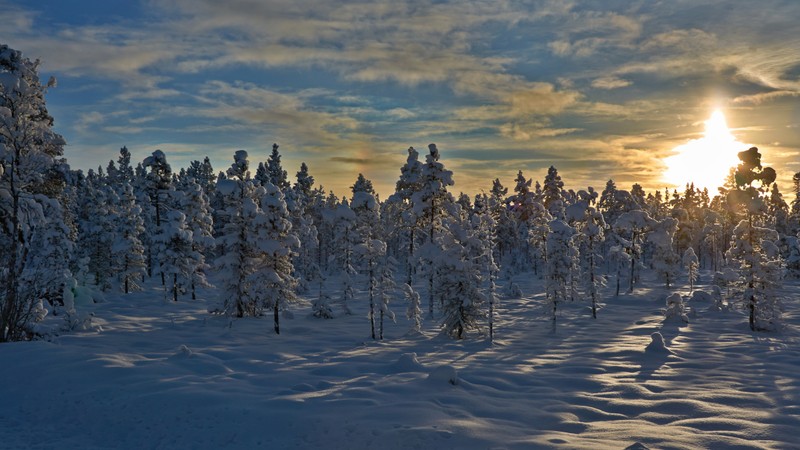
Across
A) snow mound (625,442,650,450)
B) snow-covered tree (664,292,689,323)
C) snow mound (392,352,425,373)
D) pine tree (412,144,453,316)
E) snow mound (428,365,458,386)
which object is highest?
pine tree (412,144,453,316)

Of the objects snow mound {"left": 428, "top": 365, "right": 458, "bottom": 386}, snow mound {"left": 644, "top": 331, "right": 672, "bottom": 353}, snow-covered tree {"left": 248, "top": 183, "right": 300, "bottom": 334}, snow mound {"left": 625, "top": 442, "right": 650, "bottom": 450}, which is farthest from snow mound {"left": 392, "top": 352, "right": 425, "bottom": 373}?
snow mound {"left": 644, "top": 331, "right": 672, "bottom": 353}

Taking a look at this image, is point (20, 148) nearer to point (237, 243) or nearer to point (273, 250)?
point (273, 250)

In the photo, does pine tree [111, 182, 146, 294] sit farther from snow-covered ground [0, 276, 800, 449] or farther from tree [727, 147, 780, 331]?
tree [727, 147, 780, 331]

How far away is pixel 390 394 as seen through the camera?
1404 centimetres

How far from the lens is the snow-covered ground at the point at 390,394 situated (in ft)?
35.2

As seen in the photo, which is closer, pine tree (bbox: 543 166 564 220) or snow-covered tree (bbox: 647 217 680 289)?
snow-covered tree (bbox: 647 217 680 289)

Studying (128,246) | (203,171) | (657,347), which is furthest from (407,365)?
(203,171)

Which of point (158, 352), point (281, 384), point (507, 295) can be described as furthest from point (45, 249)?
point (507, 295)

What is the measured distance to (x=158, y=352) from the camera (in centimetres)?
2256

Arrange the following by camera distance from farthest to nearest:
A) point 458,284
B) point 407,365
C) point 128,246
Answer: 1. point 128,246
2. point 458,284
3. point 407,365

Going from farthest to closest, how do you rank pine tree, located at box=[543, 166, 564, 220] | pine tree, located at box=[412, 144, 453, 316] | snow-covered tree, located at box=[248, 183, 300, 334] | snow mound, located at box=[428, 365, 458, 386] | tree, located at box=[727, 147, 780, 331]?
pine tree, located at box=[543, 166, 564, 220] → pine tree, located at box=[412, 144, 453, 316] → tree, located at box=[727, 147, 780, 331] → snow-covered tree, located at box=[248, 183, 300, 334] → snow mound, located at box=[428, 365, 458, 386]

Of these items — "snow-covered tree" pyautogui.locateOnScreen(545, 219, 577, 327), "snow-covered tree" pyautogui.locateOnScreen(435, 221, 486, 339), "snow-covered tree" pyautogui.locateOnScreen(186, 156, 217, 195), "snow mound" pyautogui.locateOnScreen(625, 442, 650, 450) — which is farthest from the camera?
"snow-covered tree" pyautogui.locateOnScreen(186, 156, 217, 195)

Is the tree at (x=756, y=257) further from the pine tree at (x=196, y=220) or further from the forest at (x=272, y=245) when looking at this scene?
the pine tree at (x=196, y=220)

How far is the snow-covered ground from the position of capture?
10721 millimetres
